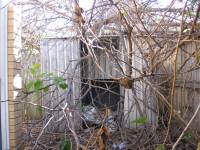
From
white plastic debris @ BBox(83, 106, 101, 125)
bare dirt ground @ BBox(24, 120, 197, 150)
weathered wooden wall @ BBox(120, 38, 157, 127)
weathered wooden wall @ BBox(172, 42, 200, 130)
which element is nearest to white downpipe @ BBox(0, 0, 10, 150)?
bare dirt ground @ BBox(24, 120, 197, 150)

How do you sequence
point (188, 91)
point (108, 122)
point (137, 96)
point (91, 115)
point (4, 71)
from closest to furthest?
point (4, 71) < point (108, 122) < point (188, 91) < point (137, 96) < point (91, 115)

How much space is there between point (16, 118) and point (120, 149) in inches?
62.9

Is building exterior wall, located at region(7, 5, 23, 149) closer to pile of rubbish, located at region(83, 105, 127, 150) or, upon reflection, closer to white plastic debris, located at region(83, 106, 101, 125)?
pile of rubbish, located at region(83, 105, 127, 150)

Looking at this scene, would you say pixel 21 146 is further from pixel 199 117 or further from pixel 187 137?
pixel 199 117

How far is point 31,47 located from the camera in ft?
32.3

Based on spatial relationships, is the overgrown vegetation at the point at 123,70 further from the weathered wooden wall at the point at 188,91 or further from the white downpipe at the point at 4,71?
the white downpipe at the point at 4,71

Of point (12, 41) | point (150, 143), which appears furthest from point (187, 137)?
point (12, 41)

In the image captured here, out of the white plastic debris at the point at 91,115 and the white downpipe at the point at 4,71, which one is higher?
the white downpipe at the point at 4,71

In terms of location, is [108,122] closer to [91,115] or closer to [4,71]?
[4,71]

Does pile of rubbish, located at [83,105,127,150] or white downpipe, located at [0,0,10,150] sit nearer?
white downpipe, located at [0,0,10,150]

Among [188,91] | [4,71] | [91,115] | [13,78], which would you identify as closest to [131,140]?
[188,91]

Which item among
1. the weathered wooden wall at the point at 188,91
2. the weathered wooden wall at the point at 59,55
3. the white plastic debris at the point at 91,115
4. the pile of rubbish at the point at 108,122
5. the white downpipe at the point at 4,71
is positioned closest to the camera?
the white downpipe at the point at 4,71

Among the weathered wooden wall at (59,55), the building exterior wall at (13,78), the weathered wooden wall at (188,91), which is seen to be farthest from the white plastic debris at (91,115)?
the building exterior wall at (13,78)

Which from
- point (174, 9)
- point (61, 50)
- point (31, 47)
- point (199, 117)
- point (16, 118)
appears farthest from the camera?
point (31, 47)
